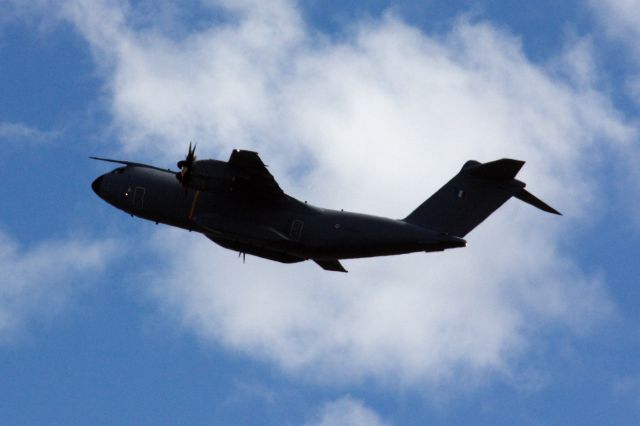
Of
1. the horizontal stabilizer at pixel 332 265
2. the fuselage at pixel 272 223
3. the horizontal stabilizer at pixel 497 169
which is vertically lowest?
the fuselage at pixel 272 223

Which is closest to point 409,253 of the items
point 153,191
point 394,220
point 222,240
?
point 394,220

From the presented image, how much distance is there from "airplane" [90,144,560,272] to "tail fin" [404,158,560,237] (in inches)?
1.3

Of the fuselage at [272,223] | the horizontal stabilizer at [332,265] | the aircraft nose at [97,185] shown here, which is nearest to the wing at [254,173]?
the fuselage at [272,223]

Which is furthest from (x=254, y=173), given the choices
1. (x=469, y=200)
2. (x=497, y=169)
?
(x=497, y=169)

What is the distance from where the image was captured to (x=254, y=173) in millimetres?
33000

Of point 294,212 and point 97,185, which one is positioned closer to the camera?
point 294,212

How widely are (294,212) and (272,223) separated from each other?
2.68ft

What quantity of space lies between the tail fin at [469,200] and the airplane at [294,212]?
0.03m

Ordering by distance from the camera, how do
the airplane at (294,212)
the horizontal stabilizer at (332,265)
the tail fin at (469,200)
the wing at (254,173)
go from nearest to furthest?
the wing at (254,173) → the airplane at (294,212) → the tail fin at (469,200) → the horizontal stabilizer at (332,265)

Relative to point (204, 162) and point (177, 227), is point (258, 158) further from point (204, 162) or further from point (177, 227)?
point (177, 227)

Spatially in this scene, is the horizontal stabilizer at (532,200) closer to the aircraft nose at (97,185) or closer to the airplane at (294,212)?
the airplane at (294,212)

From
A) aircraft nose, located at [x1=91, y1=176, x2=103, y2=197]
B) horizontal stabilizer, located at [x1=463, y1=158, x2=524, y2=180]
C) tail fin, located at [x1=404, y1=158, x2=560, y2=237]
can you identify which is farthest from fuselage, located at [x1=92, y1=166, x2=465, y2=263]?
horizontal stabilizer, located at [x1=463, y1=158, x2=524, y2=180]

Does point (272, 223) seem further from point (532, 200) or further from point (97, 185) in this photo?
point (532, 200)

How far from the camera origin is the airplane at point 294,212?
33219mm
